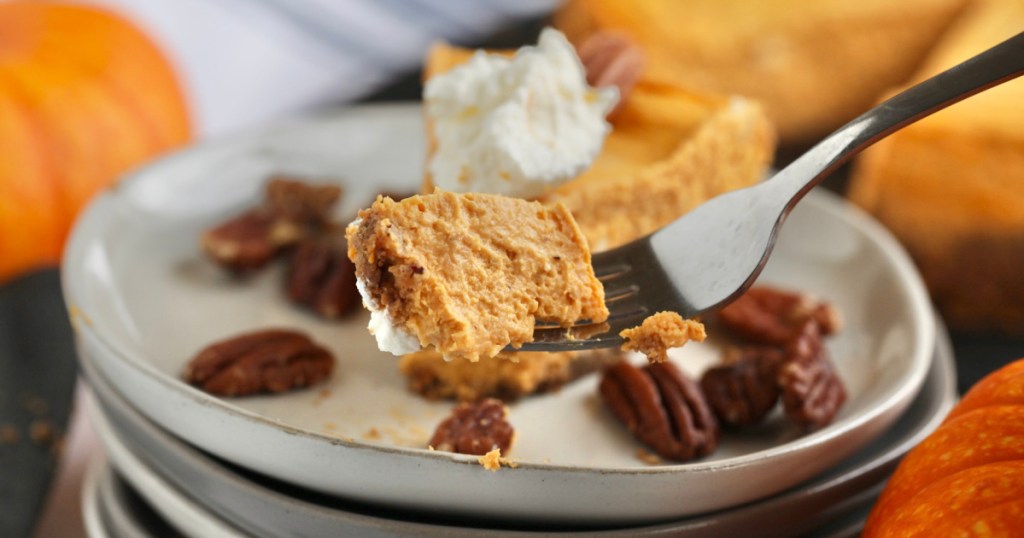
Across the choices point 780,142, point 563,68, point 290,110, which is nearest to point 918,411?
point 563,68

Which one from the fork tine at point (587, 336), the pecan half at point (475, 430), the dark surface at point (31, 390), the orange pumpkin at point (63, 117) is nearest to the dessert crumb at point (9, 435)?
the dark surface at point (31, 390)

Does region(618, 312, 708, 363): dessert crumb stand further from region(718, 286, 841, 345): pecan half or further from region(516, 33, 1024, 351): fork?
region(718, 286, 841, 345): pecan half

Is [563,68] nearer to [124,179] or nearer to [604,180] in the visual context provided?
[604,180]

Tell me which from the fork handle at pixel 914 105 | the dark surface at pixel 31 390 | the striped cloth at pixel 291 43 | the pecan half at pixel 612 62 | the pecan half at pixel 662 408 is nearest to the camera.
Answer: the fork handle at pixel 914 105

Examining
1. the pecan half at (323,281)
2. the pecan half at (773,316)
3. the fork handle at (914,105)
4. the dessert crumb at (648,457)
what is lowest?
the pecan half at (773,316)

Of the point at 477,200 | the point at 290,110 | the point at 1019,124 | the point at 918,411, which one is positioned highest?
the point at 477,200

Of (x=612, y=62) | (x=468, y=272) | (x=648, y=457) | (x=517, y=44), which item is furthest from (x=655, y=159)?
(x=517, y=44)

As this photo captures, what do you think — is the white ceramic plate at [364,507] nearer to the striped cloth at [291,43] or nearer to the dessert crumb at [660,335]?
the dessert crumb at [660,335]
